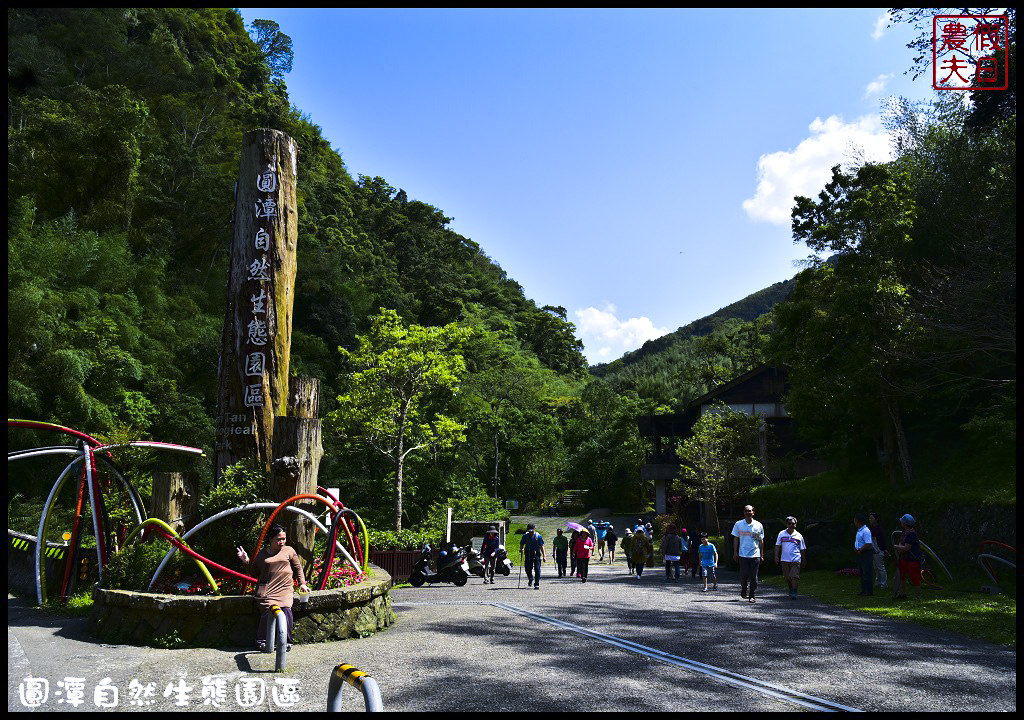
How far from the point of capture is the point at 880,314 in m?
18.7

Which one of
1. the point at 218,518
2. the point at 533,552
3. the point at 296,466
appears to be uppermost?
the point at 296,466

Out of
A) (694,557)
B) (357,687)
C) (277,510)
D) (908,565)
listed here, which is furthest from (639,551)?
(357,687)

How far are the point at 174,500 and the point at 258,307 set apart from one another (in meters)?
3.01

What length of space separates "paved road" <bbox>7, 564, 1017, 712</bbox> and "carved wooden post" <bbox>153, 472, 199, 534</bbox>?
68.8 inches

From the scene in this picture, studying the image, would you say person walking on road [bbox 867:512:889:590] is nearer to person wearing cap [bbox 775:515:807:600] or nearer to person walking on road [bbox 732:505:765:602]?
person wearing cap [bbox 775:515:807:600]

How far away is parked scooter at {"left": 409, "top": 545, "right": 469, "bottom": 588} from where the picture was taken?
52.9 feet

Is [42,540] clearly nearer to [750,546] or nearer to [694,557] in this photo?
[750,546]

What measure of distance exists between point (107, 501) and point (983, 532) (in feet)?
58.5

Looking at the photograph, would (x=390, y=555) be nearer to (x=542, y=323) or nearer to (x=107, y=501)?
(x=107, y=501)

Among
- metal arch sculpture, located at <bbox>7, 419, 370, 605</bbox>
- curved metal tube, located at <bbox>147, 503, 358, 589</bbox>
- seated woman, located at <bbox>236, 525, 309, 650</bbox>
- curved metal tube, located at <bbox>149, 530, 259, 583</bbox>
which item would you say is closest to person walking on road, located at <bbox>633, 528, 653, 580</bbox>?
metal arch sculpture, located at <bbox>7, 419, 370, 605</bbox>

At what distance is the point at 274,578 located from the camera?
24.3 ft

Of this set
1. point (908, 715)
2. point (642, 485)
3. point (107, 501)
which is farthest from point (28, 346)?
point (642, 485)

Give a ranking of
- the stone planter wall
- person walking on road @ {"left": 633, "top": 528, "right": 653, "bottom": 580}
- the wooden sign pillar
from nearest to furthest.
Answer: the stone planter wall, the wooden sign pillar, person walking on road @ {"left": 633, "top": 528, "right": 653, "bottom": 580}

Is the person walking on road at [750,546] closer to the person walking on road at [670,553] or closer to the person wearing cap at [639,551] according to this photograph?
the person walking on road at [670,553]
